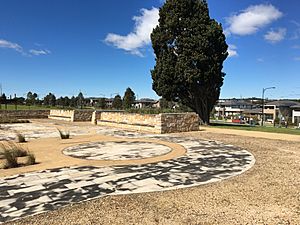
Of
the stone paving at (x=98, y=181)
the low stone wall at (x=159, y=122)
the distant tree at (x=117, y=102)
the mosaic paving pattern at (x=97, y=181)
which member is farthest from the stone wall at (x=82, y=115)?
the distant tree at (x=117, y=102)

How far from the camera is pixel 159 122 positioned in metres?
15.5

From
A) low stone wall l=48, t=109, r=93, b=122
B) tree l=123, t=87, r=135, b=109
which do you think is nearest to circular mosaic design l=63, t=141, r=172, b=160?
low stone wall l=48, t=109, r=93, b=122

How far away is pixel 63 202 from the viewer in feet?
13.9

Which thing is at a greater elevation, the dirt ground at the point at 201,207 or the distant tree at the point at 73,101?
the distant tree at the point at 73,101

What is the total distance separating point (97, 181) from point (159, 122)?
10283 mm

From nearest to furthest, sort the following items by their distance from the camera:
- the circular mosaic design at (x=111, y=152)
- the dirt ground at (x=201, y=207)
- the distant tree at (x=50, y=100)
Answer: the dirt ground at (x=201, y=207) → the circular mosaic design at (x=111, y=152) → the distant tree at (x=50, y=100)

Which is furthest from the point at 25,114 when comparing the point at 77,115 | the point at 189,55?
the point at 189,55

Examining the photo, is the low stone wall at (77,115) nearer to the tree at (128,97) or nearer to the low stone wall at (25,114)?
the low stone wall at (25,114)

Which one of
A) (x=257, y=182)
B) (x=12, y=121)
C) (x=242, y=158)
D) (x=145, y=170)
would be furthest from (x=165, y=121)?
(x=12, y=121)

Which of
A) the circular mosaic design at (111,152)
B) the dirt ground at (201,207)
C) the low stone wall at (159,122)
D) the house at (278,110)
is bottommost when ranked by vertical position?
the dirt ground at (201,207)

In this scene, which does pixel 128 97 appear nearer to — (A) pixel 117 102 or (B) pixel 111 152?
(A) pixel 117 102

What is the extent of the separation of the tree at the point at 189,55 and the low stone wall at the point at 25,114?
14646 millimetres

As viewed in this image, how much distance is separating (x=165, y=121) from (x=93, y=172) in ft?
32.1

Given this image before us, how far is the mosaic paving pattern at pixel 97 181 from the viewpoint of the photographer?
4.25 m
